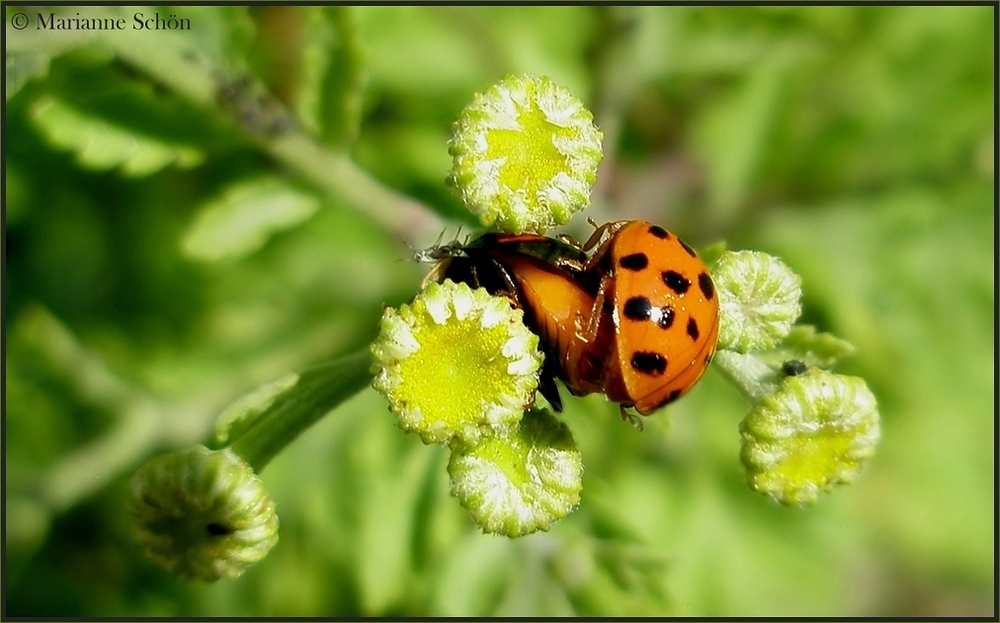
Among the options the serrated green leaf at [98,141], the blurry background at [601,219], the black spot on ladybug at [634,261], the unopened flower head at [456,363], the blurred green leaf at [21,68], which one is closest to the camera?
the unopened flower head at [456,363]

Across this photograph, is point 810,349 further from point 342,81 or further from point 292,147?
point 292,147

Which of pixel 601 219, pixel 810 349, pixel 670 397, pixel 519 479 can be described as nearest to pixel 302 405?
pixel 519 479

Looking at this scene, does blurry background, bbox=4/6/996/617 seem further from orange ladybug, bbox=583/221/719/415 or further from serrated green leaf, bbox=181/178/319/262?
orange ladybug, bbox=583/221/719/415

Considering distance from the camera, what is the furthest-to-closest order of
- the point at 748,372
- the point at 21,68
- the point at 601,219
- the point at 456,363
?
the point at 601,219, the point at 21,68, the point at 748,372, the point at 456,363

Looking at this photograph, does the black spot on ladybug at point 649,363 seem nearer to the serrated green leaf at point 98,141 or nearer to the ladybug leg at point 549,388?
the ladybug leg at point 549,388

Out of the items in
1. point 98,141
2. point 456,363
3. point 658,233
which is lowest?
point 456,363

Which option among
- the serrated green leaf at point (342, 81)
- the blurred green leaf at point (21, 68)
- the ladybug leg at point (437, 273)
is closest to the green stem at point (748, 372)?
the ladybug leg at point (437, 273)
